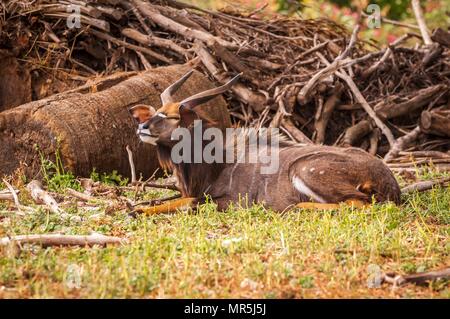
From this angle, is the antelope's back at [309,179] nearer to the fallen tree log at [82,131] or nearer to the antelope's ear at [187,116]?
the antelope's ear at [187,116]

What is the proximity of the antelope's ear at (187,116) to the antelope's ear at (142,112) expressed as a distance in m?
0.46

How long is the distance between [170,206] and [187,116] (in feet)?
3.30

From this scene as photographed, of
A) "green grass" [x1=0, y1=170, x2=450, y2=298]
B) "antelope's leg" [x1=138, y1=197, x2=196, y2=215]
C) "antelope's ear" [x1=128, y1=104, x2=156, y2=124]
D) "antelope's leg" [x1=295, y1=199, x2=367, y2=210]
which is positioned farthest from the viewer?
"antelope's ear" [x1=128, y1=104, x2=156, y2=124]

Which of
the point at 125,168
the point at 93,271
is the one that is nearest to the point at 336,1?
the point at 125,168

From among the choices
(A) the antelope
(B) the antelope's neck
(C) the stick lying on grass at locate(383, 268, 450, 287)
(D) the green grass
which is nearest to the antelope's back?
(A) the antelope

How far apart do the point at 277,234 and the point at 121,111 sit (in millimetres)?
4200

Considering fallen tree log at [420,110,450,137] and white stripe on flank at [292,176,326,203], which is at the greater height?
white stripe on flank at [292,176,326,203]

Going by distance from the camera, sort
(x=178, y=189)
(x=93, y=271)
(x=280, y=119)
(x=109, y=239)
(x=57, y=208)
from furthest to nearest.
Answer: (x=280, y=119) → (x=178, y=189) → (x=57, y=208) → (x=109, y=239) → (x=93, y=271)

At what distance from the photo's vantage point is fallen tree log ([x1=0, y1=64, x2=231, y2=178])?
970 cm

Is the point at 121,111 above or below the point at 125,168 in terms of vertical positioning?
above

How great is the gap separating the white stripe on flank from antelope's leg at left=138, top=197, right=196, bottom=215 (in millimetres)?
1040

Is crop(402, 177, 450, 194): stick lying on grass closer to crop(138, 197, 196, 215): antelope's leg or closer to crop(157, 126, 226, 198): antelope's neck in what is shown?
crop(157, 126, 226, 198): antelope's neck

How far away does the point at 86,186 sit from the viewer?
9336mm
